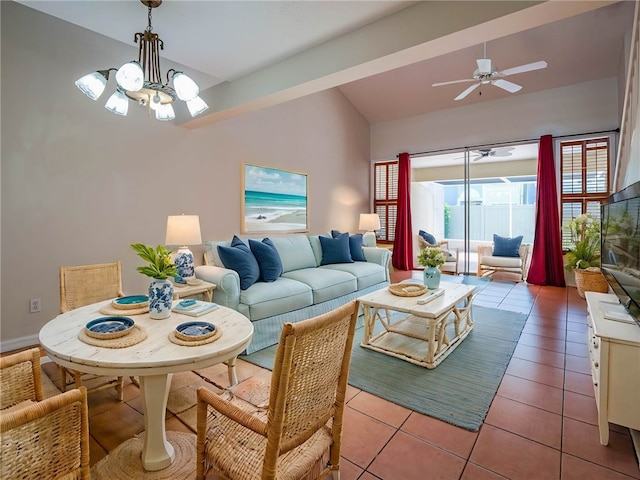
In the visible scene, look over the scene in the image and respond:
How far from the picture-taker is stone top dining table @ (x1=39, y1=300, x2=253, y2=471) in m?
1.28

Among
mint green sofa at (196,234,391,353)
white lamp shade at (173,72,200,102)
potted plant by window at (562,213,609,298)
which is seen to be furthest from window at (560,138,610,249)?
white lamp shade at (173,72,200,102)

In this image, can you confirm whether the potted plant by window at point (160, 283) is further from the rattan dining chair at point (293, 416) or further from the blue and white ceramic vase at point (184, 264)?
the blue and white ceramic vase at point (184, 264)

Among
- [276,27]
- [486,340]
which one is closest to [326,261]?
[486,340]

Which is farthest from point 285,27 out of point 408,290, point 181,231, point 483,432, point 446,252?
point 446,252

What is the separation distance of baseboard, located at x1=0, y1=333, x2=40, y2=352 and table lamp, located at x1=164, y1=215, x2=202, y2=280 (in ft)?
4.56

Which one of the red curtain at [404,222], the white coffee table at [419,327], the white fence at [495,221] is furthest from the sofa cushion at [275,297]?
the white fence at [495,221]

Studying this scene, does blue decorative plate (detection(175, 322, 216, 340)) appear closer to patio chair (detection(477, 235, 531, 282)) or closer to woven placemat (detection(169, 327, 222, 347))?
woven placemat (detection(169, 327, 222, 347))

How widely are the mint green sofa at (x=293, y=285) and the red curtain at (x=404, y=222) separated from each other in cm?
215

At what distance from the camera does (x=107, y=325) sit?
1575 millimetres

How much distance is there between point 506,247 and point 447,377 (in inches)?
182

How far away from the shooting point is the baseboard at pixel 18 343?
111 inches

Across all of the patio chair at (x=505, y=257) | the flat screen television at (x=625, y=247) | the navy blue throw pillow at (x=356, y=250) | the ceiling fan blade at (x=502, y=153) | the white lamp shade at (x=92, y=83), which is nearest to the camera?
the flat screen television at (x=625, y=247)

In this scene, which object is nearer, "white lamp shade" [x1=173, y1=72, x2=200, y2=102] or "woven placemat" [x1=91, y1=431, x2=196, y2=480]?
"woven placemat" [x1=91, y1=431, x2=196, y2=480]

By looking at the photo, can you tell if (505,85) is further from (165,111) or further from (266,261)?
(165,111)
